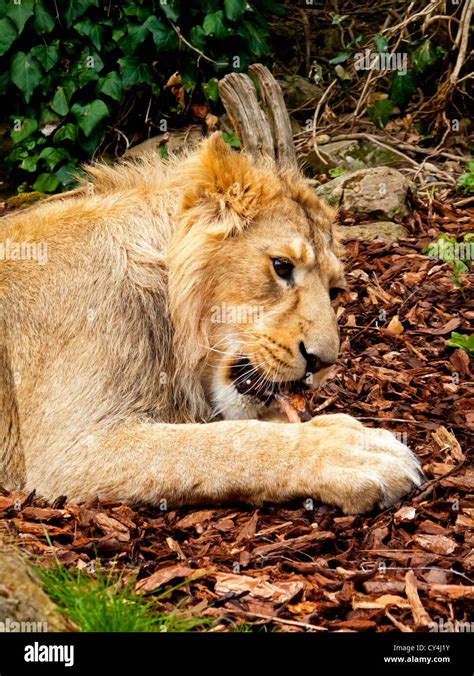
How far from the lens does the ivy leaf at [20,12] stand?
1053cm

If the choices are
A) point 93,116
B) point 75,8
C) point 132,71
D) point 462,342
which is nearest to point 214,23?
point 132,71

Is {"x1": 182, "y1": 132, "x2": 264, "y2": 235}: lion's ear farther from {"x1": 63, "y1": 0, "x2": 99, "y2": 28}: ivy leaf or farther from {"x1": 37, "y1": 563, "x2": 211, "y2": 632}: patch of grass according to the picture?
{"x1": 63, "y1": 0, "x2": 99, "y2": 28}: ivy leaf

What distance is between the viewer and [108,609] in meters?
3.56

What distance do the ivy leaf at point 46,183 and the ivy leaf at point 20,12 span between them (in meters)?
1.57

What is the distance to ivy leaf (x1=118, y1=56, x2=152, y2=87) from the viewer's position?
10789 mm

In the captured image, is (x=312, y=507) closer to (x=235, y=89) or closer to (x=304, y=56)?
(x=235, y=89)

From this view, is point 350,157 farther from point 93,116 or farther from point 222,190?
point 222,190

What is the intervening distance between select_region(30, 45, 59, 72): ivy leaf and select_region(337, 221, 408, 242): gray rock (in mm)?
3833

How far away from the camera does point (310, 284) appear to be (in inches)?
221

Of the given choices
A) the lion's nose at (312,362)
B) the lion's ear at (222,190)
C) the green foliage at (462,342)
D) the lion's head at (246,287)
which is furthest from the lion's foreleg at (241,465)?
the green foliage at (462,342)

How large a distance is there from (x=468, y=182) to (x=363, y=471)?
5685 millimetres

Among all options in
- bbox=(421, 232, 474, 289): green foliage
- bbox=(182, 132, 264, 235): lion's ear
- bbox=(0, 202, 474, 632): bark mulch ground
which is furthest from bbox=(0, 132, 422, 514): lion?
bbox=(421, 232, 474, 289): green foliage

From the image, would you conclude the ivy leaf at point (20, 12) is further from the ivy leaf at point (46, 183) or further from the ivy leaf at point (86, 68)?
the ivy leaf at point (46, 183)

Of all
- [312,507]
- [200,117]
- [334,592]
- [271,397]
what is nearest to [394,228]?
[200,117]
